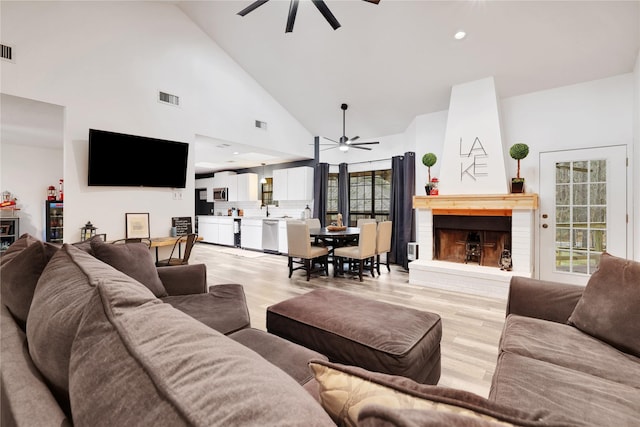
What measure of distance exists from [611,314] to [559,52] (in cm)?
345

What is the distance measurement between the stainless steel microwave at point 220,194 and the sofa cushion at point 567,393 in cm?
826

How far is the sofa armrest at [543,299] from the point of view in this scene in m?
1.82

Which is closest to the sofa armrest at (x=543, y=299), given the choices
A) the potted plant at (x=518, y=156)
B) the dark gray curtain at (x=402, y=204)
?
the potted plant at (x=518, y=156)

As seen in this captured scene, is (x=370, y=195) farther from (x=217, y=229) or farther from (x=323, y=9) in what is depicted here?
(x=217, y=229)

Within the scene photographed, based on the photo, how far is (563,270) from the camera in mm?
4027

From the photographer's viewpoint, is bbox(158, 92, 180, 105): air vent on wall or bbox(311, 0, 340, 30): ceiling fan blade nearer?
bbox(311, 0, 340, 30): ceiling fan blade

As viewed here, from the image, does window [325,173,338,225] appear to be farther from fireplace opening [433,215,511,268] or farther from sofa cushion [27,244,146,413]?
sofa cushion [27,244,146,413]

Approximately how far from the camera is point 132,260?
72.3 inches

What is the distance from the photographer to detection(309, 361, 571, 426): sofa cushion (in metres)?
0.45

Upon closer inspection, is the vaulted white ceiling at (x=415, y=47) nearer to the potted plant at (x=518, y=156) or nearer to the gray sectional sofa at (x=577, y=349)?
the potted plant at (x=518, y=156)

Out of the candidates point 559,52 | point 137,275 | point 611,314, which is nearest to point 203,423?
point 137,275

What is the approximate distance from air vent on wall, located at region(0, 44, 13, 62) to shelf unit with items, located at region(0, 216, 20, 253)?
3.86m

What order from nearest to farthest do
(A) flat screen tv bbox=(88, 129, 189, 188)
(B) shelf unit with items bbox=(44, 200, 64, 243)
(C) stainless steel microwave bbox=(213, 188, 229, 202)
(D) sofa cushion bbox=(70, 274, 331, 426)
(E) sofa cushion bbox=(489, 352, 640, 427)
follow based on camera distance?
(D) sofa cushion bbox=(70, 274, 331, 426)
(E) sofa cushion bbox=(489, 352, 640, 427)
(A) flat screen tv bbox=(88, 129, 189, 188)
(B) shelf unit with items bbox=(44, 200, 64, 243)
(C) stainless steel microwave bbox=(213, 188, 229, 202)

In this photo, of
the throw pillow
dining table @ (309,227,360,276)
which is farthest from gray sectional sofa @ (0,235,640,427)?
dining table @ (309,227,360,276)
